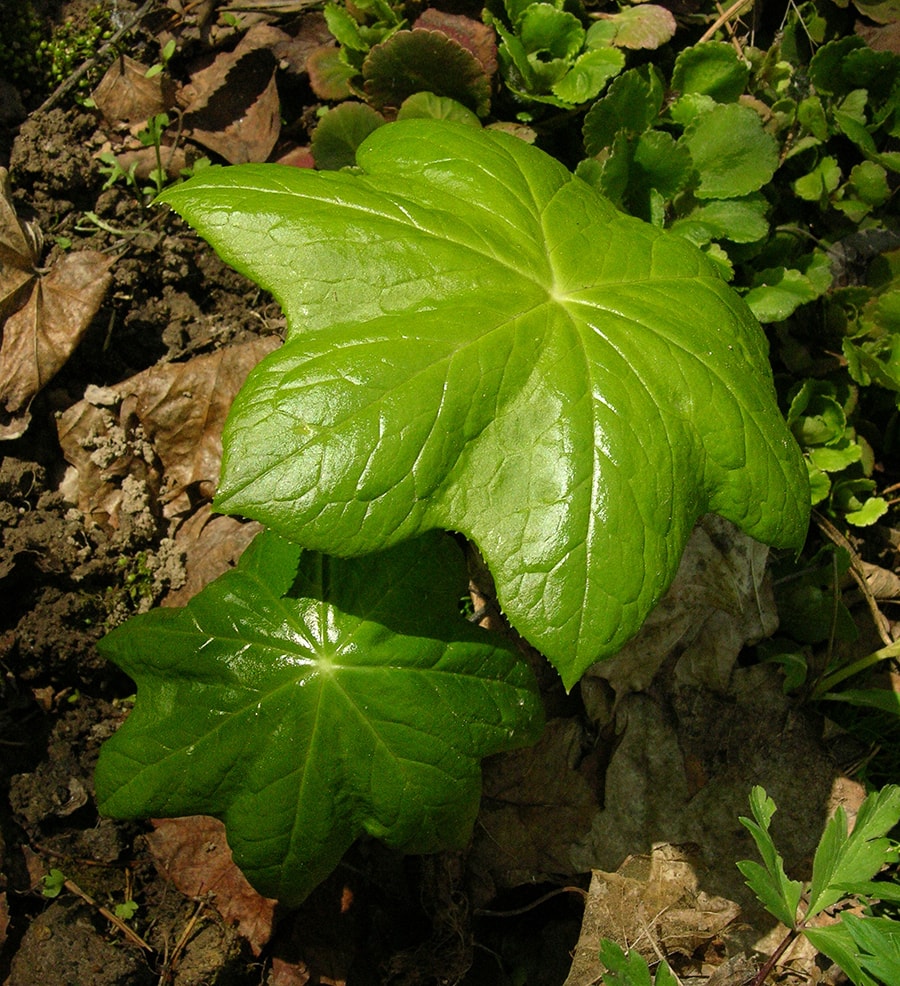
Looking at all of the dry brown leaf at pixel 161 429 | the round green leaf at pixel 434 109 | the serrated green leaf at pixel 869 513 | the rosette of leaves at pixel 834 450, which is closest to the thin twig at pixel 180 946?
the dry brown leaf at pixel 161 429

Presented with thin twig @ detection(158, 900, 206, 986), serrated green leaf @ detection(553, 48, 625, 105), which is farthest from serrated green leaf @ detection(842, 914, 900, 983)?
serrated green leaf @ detection(553, 48, 625, 105)

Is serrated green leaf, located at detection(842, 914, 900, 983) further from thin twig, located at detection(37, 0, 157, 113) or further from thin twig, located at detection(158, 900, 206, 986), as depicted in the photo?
thin twig, located at detection(37, 0, 157, 113)

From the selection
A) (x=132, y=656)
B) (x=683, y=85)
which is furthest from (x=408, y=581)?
(x=683, y=85)

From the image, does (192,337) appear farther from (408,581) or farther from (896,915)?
(896,915)

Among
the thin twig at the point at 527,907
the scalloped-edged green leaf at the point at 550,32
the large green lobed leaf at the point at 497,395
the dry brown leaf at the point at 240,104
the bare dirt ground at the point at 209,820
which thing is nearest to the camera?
the large green lobed leaf at the point at 497,395

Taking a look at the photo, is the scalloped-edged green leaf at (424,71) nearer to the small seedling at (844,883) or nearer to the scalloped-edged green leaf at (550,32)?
the scalloped-edged green leaf at (550,32)
